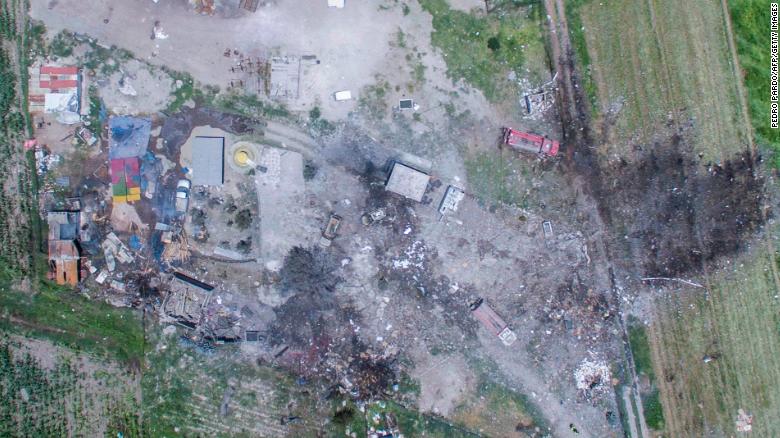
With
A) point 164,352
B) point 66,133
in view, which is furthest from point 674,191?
point 66,133

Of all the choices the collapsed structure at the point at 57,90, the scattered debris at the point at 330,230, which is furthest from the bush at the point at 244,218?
the collapsed structure at the point at 57,90

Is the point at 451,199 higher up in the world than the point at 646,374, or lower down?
higher up

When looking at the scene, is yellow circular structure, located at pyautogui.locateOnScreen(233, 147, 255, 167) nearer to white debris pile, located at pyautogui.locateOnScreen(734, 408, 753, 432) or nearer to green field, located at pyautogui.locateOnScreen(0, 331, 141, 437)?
green field, located at pyautogui.locateOnScreen(0, 331, 141, 437)

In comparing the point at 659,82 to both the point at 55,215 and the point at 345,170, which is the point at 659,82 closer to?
the point at 345,170

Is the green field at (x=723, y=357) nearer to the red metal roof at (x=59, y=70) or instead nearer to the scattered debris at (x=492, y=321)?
the scattered debris at (x=492, y=321)

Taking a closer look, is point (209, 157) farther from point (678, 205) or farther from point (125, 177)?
point (678, 205)

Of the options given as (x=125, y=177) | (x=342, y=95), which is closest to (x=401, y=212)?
(x=342, y=95)

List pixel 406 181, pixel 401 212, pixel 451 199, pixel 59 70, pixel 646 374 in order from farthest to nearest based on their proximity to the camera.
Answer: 1. pixel 646 374
2. pixel 401 212
3. pixel 451 199
4. pixel 59 70
5. pixel 406 181
